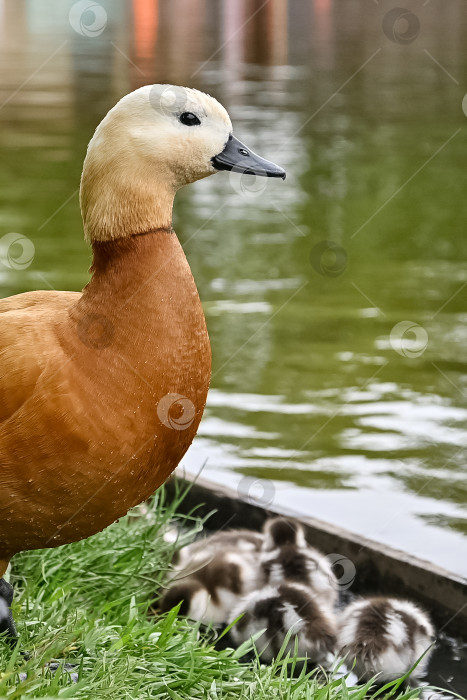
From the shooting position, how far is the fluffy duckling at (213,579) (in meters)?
4.32

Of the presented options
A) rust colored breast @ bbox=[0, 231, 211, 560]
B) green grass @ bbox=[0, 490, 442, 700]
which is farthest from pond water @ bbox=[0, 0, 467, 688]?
rust colored breast @ bbox=[0, 231, 211, 560]

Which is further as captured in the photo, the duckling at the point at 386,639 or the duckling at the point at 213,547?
the duckling at the point at 213,547

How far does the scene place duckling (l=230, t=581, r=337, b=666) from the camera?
408cm

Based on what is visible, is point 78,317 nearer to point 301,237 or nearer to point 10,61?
point 301,237

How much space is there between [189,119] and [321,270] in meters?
5.75

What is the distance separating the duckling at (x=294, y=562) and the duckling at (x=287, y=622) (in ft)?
0.14

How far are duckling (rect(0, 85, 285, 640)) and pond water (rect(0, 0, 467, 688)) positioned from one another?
1.81 m

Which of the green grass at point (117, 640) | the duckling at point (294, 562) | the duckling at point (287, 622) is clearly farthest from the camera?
the duckling at point (294, 562)

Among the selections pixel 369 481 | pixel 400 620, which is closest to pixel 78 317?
pixel 400 620

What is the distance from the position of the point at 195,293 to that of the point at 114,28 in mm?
31743

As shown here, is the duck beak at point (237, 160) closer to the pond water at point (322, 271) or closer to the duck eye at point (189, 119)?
the duck eye at point (189, 119)

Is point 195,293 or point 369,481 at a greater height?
point 195,293

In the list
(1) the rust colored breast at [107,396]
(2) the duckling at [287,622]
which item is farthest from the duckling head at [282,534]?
(1) the rust colored breast at [107,396]

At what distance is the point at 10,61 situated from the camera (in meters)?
22.5
